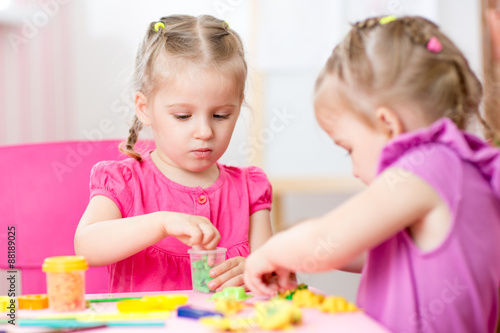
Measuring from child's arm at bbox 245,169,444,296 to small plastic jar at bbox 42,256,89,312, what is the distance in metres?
0.26

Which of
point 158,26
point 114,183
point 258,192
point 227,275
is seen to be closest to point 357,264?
point 227,275

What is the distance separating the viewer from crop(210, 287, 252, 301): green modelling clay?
81 cm

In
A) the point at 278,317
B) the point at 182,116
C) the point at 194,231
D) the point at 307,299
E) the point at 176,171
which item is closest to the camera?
the point at 278,317

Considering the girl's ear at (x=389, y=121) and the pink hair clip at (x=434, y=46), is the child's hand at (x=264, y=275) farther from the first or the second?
the pink hair clip at (x=434, y=46)

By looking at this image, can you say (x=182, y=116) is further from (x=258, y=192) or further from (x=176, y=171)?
(x=258, y=192)

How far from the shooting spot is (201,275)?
0.91 meters

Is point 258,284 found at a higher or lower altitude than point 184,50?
lower

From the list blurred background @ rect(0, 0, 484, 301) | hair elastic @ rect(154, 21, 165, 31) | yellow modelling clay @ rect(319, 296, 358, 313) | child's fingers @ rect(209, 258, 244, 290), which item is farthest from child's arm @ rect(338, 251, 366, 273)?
blurred background @ rect(0, 0, 484, 301)

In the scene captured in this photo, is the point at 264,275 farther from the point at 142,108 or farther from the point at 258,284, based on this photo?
the point at 142,108

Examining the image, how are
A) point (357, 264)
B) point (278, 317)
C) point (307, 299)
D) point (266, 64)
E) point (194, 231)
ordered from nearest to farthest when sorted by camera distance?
point (278, 317)
point (307, 299)
point (194, 231)
point (357, 264)
point (266, 64)

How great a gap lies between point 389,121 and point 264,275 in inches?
9.8

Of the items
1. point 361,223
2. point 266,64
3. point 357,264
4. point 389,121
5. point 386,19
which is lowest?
point 357,264

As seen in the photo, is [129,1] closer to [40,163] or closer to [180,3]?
[180,3]

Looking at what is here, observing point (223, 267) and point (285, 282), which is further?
point (223, 267)
